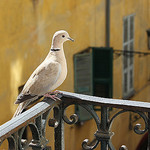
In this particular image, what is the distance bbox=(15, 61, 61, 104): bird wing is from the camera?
317 centimetres

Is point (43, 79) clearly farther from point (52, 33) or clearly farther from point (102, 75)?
point (102, 75)

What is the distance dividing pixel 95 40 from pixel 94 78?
31.5 inches

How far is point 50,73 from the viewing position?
3.21 meters

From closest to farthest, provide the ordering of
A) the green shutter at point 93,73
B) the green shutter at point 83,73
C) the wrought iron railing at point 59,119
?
the wrought iron railing at point 59,119 → the green shutter at point 83,73 → the green shutter at point 93,73

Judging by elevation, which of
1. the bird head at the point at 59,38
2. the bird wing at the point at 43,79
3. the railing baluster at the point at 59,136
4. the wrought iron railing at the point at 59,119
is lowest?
the railing baluster at the point at 59,136

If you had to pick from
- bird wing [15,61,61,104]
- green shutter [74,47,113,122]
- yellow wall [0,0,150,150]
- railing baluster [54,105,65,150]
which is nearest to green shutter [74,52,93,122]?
green shutter [74,47,113,122]

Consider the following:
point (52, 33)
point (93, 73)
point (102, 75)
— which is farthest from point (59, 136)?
point (102, 75)

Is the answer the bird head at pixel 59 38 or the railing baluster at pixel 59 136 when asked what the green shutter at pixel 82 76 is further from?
the railing baluster at pixel 59 136

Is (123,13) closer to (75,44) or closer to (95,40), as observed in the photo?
(95,40)

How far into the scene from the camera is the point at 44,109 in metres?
2.50

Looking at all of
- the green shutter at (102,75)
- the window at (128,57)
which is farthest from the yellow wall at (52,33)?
the green shutter at (102,75)

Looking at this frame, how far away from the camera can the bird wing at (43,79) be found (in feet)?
10.4

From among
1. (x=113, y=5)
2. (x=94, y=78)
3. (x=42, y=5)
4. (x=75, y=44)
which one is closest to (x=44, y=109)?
(x=42, y=5)

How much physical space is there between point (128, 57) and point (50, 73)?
30.7 ft
